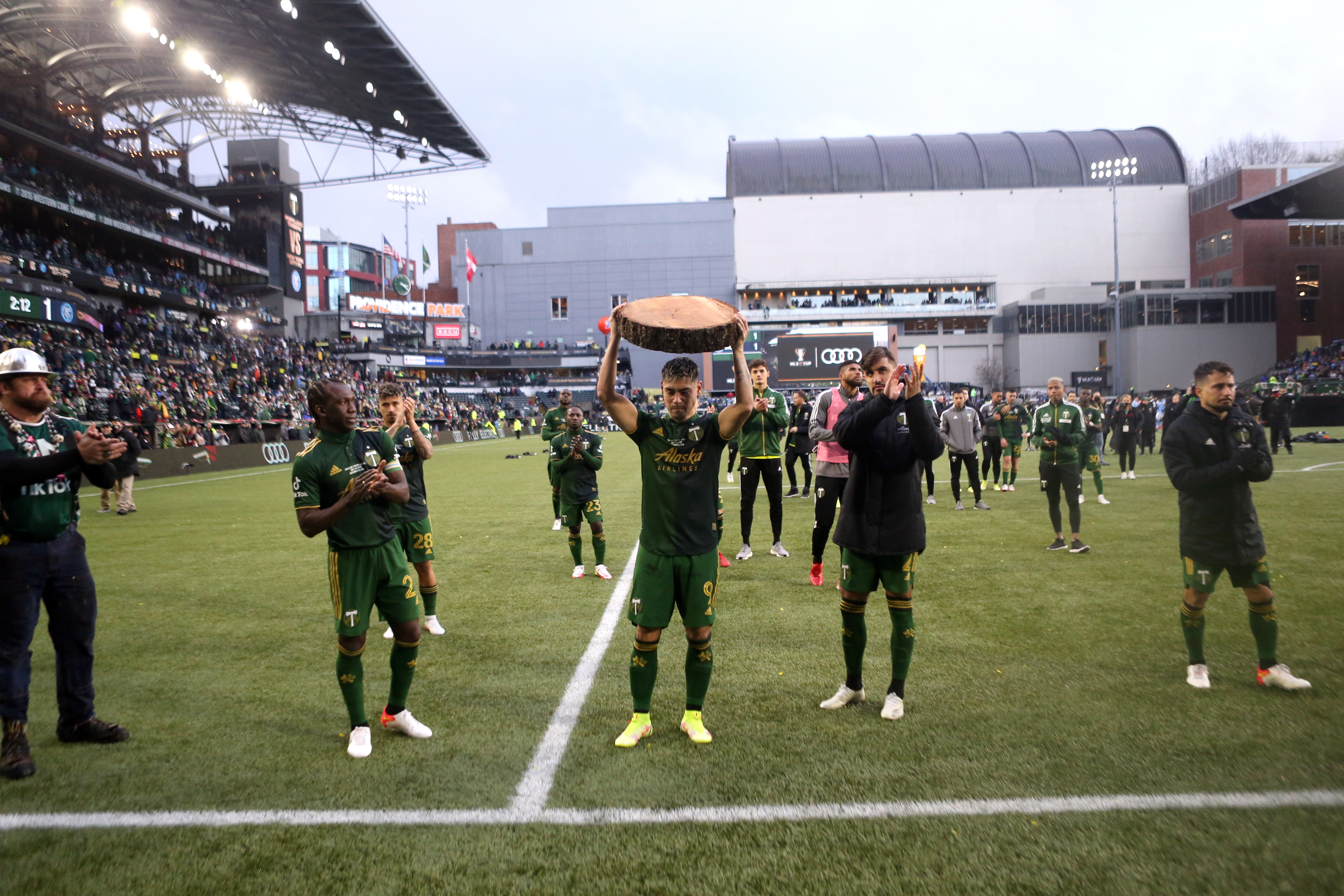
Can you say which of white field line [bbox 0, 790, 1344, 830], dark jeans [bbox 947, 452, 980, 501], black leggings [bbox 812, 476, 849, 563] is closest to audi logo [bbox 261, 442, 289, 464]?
dark jeans [bbox 947, 452, 980, 501]

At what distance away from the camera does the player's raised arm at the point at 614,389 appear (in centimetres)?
390

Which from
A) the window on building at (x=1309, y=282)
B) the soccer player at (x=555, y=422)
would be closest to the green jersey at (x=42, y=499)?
the soccer player at (x=555, y=422)

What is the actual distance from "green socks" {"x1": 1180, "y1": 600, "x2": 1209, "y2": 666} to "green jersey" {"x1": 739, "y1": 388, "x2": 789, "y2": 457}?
14.4 ft

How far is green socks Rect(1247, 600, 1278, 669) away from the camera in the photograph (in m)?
4.77

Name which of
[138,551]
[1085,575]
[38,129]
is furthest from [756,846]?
[38,129]

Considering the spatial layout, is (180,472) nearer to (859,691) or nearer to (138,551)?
(138,551)

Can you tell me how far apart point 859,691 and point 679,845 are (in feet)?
6.18

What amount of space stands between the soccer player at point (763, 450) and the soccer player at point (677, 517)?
431cm

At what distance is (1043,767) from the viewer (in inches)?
151

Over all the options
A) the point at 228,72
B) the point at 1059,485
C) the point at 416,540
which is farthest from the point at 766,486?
the point at 228,72

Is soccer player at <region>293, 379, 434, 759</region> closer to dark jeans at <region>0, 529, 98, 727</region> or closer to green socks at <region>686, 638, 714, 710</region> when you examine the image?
dark jeans at <region>0, 529, 98, 727</region>

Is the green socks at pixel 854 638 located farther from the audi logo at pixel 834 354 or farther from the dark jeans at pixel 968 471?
the audi logo at pixel 834 354

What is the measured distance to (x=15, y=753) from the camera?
399 centimetres

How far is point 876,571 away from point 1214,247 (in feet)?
255
